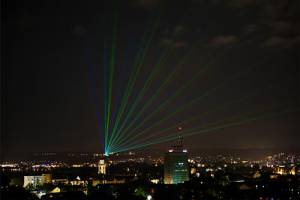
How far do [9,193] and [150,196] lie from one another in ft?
48.5

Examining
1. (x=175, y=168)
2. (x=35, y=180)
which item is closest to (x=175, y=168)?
(x=175, y=168)

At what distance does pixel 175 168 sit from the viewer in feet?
269

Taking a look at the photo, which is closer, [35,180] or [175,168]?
[35,180]

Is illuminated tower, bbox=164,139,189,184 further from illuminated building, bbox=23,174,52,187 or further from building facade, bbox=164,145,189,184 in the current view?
illuminated building, bbox=23,174,52,187

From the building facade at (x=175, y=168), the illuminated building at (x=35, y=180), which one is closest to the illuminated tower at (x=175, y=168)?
the building facade at (x=175, y=168)

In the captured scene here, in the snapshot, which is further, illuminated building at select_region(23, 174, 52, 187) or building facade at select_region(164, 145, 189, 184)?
building facade at select_region(164, 145, 189, 184)

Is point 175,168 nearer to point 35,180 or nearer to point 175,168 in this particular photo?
point 175,168

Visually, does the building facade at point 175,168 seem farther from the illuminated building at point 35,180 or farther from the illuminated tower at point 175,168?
the illuminated building at point 35,180

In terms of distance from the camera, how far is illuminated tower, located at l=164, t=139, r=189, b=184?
8025 centimetres

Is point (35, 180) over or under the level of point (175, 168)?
under

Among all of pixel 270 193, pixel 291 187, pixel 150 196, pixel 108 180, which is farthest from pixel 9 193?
pixel 108 180

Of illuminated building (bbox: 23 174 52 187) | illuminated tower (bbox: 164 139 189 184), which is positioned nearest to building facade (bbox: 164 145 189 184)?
illuminated tower (bbox: 164 139 189 184)

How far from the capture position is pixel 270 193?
5041 cm

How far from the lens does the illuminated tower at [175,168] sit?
80.2 m
